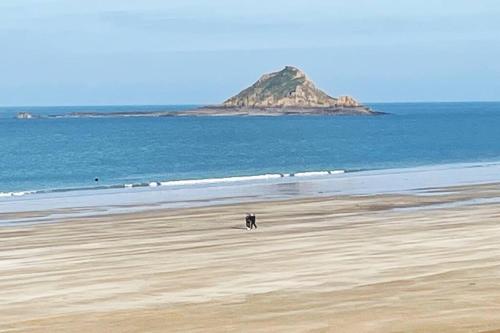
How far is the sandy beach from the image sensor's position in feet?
59.0

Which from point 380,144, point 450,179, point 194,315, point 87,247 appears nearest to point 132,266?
point 87,247

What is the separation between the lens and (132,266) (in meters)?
25.9

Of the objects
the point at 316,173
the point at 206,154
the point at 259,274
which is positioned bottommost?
the point at 206,154

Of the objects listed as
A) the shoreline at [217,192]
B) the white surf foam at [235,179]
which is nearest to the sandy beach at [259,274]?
the shoreline at [217,192]

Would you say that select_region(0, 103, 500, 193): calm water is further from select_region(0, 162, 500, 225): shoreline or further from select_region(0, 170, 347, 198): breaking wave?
select_region(0, 162, 500, 225): shoreline

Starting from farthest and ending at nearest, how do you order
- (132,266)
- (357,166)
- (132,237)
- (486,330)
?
(357,166) → (132,237) → (132,266) → (486,330)

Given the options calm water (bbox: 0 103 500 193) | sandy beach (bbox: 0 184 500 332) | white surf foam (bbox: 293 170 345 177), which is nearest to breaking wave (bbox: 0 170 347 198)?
white surf foam (bbox: 293 170 345 177)

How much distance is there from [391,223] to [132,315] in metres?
18.6

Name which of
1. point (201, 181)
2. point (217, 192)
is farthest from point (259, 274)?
point (201, 181)

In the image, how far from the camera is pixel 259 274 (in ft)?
77.9

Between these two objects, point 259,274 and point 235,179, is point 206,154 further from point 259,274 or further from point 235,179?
point 259,274

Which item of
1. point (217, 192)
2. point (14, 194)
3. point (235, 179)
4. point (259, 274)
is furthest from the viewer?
point (235, 179)

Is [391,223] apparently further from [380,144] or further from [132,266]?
[380,144]

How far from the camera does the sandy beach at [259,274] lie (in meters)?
18.0
